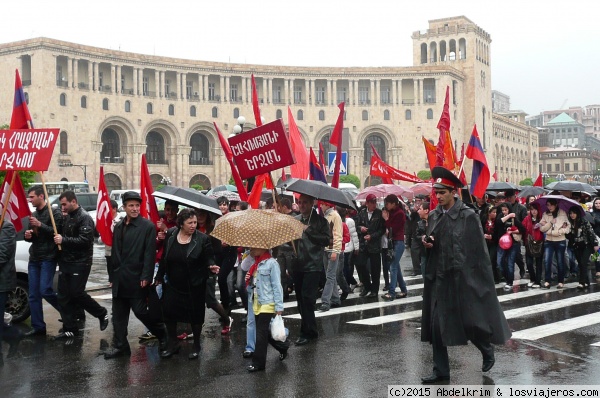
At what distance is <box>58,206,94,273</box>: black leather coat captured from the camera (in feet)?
28.7

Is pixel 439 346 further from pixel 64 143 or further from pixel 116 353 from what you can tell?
pixel 64 143

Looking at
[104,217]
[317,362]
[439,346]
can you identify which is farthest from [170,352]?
[439,346]

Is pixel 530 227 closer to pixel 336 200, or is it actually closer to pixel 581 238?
pixel 581 238

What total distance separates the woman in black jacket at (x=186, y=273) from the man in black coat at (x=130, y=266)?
26 centimetres

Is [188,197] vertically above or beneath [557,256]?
above

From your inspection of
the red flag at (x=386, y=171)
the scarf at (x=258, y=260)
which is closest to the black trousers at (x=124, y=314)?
the scarf at (x=258, y=260)

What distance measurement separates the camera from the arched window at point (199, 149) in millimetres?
70062

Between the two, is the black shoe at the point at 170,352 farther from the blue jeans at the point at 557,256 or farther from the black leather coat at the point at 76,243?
the blue jeans at the point at 557,256

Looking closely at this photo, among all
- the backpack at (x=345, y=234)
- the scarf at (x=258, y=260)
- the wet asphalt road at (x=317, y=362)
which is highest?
the backpack at (x=345, y=234)

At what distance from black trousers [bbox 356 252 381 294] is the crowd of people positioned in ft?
0.06

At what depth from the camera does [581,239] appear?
1254 cm

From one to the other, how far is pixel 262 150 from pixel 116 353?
2795mm

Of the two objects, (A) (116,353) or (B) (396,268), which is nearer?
(A) (116,353)

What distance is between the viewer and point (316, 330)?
8625 millimetres
